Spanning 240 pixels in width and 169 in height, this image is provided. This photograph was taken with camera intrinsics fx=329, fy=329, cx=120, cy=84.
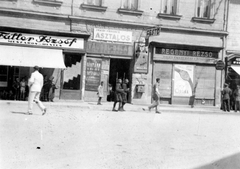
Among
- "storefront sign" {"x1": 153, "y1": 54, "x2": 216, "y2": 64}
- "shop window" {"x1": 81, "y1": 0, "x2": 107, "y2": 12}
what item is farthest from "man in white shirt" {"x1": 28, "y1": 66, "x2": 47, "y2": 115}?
"storefront sign" {"x1": 153, "y1": 54, "x2": 216, "y2": 64}

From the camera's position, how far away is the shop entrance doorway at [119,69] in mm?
18844

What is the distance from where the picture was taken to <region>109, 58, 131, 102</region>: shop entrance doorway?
1884 cm

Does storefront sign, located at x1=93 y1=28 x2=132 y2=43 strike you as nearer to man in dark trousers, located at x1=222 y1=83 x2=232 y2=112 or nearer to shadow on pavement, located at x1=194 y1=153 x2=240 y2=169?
man in dark trousers, located at x1=222 y1=83 x2=232 y2=112

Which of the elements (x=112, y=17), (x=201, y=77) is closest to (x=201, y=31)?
(x=201, y=77)

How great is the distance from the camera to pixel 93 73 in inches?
702

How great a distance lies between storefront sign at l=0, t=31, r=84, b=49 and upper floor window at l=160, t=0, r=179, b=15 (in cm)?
507

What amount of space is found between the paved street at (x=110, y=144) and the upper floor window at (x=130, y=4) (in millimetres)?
9039

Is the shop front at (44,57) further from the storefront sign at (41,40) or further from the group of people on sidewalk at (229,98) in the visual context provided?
the group of people on sidewalk at (229,98)

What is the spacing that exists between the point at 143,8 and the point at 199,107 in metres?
6.66

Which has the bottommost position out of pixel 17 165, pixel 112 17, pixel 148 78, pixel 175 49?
pixel 17 165

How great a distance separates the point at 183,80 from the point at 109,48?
191 inches

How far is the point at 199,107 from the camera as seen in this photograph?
19.5 m

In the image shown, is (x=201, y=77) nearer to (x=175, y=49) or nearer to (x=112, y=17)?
(x=175, y=49)

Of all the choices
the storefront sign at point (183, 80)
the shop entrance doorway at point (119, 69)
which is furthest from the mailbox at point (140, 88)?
the storefront sign at point (183, 80)
